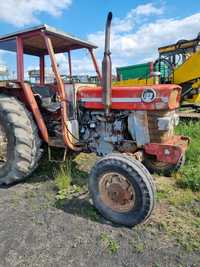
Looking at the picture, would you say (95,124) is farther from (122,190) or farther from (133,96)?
(122,190)

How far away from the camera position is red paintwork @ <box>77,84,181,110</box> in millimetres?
3338

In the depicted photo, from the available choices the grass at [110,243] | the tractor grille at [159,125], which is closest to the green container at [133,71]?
the tractor grille at [159,125]

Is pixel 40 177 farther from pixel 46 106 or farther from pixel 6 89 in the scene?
pixel 6 89

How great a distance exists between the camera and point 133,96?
3.54 m

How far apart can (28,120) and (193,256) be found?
A: 2727mm

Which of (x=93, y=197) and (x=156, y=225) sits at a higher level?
(x=93, y=197)

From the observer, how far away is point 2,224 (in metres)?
2.95

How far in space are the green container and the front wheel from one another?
8789 millimetres

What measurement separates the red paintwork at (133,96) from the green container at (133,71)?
7.69 meters

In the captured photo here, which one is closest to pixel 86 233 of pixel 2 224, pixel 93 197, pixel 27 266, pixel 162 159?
pixel 93 197

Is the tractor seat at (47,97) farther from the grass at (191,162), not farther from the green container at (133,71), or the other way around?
the green container at (133,71)

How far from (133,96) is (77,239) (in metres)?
1.93

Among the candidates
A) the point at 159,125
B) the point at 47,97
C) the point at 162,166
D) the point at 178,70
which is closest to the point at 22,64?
the point at 47,97

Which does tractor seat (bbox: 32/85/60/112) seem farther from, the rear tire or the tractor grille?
the tractor grille
